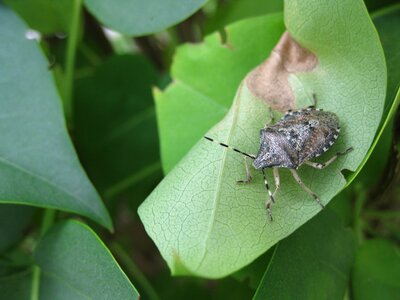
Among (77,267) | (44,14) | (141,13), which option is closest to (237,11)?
(141,13)

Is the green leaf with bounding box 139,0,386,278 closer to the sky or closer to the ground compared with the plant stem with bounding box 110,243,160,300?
closer to the sky

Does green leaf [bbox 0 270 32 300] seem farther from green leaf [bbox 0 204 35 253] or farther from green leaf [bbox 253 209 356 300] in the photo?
green leaf [bbox 253 209 356 300]

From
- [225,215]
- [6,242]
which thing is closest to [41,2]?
[6,242]

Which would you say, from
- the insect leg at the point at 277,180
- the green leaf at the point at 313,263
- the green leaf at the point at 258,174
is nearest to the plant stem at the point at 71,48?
the green leaf at the point at 258,174

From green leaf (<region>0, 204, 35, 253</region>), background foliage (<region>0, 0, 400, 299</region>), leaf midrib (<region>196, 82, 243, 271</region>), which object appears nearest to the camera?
leaf midrib (<region>196, 82, 243, 271</region>)

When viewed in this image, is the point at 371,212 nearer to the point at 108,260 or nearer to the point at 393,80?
the point at 393,80

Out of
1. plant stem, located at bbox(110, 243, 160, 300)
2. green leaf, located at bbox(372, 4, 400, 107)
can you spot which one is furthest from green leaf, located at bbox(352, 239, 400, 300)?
plant stem, located at bbox(110, 243, 160, 300)

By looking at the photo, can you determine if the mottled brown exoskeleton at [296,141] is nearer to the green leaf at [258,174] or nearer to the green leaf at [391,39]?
the green leaf at [258,174]

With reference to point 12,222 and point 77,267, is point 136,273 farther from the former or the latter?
point 77,267
